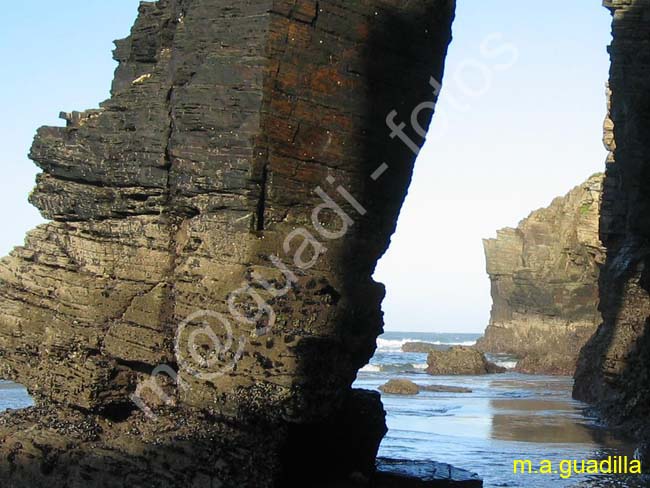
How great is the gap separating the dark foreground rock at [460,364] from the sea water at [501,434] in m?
12.4

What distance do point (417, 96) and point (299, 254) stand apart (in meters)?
2.63

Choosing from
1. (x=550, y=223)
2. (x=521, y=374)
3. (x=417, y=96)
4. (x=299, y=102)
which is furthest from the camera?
(x=550, y=223)

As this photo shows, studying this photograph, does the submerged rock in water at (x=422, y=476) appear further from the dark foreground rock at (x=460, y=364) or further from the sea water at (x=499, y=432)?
the dark foreground rock at (x=460, y=364)

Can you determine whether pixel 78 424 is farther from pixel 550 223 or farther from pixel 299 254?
pixel 550 223

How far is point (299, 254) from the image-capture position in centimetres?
1088

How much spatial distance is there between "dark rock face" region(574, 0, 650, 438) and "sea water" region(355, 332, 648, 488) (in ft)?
3.31

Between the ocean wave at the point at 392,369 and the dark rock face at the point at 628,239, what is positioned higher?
the dark rock face at the point at 628,239

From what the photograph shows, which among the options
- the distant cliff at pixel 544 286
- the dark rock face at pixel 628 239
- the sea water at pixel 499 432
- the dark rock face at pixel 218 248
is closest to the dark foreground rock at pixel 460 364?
the distant cliff at pixel 544 286

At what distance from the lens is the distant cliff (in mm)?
57688

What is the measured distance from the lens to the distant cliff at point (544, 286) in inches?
2271

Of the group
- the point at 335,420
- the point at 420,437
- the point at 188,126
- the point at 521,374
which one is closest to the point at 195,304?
the point at 188,126

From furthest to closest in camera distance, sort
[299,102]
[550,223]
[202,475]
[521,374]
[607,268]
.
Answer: [550,223] < [521,374] < [607,268] < [299,102] < [202,475]

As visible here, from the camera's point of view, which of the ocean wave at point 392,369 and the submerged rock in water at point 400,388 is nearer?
the submerged rock in water at point 400,388

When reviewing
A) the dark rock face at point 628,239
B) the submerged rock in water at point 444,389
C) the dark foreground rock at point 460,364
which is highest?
the dark rock face at point 628,239
